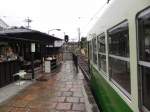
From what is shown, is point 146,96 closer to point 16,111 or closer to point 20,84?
point 16,111

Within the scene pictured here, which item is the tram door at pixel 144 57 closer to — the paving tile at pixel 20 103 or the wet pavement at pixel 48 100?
the wet pavement at pixel 48 100

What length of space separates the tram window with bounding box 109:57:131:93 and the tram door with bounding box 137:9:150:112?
50 cm

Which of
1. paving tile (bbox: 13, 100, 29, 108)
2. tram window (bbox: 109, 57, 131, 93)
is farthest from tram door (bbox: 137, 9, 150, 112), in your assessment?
paving tile (bbox: 13, 100, 29, 108)

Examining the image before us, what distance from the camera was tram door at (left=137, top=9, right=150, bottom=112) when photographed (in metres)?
2.17

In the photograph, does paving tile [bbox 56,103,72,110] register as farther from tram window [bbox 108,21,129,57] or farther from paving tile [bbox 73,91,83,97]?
tram window [bbox 108,21,129,57]

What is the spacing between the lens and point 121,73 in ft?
11.2

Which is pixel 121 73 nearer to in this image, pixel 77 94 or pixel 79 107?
pixel 79 107

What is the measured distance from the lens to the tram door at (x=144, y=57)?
85.5 inches

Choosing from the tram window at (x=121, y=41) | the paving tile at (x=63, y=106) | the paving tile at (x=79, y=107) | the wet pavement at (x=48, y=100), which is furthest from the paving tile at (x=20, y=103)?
the tram window at (x=121, y=41)

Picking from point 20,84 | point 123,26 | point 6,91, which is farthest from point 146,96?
point 20,84

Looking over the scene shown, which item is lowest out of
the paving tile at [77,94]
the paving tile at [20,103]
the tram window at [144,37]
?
the paving tile at [20,103]

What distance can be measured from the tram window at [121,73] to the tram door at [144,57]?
0.50 m

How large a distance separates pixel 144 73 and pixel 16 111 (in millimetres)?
4779

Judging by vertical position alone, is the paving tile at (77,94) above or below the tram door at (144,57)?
below
